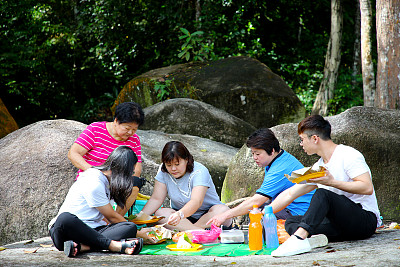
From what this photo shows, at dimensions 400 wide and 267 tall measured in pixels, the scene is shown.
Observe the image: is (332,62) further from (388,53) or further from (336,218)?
(336,218)

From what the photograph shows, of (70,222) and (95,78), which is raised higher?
(95,78)

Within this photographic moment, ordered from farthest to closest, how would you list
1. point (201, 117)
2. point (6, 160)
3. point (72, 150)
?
point (201, 117), point (6, 160), point (72, 150)

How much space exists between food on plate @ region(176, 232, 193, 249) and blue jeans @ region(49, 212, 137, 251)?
1.53ft

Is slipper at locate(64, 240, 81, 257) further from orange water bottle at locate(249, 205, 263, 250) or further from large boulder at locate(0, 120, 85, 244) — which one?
large boulder at locate(0, 120, 85, 244)

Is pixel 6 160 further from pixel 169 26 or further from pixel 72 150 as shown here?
pixel 169 26

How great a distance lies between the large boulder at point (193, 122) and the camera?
7812 mm

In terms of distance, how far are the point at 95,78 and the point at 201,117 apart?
245 inches

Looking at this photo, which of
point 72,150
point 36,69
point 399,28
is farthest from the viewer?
point 36,69

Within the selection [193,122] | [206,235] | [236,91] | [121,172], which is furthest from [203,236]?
[236,91]

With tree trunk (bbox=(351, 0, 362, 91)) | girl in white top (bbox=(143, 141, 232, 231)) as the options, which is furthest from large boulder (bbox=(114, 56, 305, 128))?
girl in white top (bbox=(143, 141, 232, 231))

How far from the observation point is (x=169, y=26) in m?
12.8

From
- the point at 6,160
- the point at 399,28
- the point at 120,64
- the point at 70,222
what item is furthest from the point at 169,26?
the point at 70,222

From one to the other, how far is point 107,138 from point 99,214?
3.42 ft

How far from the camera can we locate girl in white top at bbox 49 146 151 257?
11.8 ft
